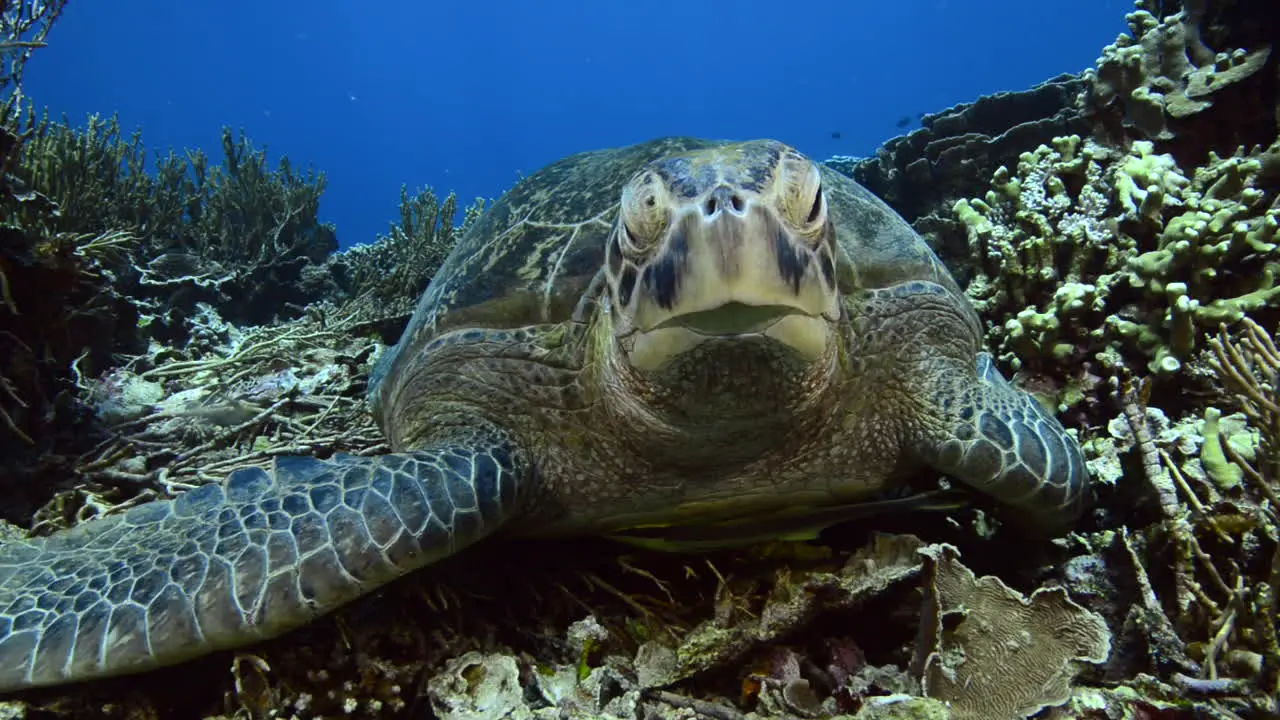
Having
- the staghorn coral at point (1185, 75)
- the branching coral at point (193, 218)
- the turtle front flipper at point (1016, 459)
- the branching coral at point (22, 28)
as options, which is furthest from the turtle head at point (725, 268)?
the branching coral at point (193, 218)

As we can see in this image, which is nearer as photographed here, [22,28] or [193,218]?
[22,28]

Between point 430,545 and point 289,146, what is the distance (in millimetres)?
122992

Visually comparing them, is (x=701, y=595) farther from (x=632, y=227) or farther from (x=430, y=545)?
(x=632, y=227)

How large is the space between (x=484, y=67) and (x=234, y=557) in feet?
463

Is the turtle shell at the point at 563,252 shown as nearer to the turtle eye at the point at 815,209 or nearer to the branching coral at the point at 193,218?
the turtle eye at the point at 815,209

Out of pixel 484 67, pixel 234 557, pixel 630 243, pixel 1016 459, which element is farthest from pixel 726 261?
pixel 484 67

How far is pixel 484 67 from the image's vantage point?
128 m

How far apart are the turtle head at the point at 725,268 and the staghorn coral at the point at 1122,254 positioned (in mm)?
1431

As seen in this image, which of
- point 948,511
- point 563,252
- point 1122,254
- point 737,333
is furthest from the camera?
point 1122,254

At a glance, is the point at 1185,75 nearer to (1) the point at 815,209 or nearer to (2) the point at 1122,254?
(2) the point at 1122,254

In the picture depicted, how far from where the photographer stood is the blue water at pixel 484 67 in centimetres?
9525

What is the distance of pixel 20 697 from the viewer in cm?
141

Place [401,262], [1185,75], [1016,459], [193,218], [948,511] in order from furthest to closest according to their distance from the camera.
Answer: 1. [193,218]
2. [401,262]
3. [1185,75]
4. [948,511]
5. [1016,459]

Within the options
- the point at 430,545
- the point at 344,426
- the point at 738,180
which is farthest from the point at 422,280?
the point at 738,180
